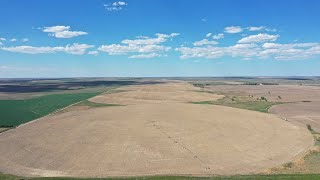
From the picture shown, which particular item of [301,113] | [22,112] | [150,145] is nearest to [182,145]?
[150,145]

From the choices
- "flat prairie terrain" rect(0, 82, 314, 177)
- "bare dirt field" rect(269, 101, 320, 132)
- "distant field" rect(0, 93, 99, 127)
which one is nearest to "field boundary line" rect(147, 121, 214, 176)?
"flat prairie terrain" rect(0, 82, 314, 177)

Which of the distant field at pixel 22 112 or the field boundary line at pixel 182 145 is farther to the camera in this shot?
the distant field at pixel 22 112

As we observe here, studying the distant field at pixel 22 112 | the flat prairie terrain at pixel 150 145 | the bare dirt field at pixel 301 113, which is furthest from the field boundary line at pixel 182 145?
the distant field at pixel 22 112

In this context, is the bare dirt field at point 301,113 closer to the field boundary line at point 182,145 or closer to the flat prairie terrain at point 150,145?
the flat prairie terrain at point 150,145

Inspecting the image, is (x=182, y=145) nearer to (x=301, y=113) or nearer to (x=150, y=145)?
(x=150, y=145)

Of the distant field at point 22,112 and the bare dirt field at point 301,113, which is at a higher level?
the bare dirt field at point 301,113

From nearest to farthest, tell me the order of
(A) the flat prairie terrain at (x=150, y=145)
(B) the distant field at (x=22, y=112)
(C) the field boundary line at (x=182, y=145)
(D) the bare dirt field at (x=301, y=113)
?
1. (A) the flat prairie terrain at (x=150, y=145)
2. (C) the field boundary line at (x=182, y=145)
3. (D) the bare dirt field at (x=301, y=113)
4. (B) the distant field at (x=22, y=112)

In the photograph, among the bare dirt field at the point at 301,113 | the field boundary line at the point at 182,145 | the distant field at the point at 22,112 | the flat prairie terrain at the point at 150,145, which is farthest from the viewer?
the distant field at the point at 22,112

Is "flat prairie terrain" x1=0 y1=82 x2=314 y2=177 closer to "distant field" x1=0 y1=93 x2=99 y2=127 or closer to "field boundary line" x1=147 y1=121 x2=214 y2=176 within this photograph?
"field boundary line" x1=147 y1=121 x2=214 y2=176

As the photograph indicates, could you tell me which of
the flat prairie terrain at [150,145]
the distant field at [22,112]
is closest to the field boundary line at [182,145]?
the flat prairie terrain at [150,145]

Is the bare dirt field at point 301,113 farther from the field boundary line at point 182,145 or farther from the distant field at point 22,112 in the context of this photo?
the distant field at point 22,112
